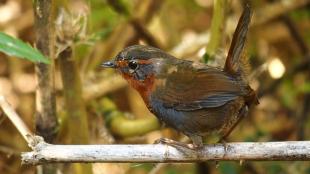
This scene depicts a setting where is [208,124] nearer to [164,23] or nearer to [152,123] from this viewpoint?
[152,123]

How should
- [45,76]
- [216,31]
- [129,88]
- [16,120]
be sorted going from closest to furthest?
[16,120] < [45,76] < [216,31] < [129,88]

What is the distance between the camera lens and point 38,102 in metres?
3.13

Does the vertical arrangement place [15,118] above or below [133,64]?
below

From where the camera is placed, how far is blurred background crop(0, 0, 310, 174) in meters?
3.64

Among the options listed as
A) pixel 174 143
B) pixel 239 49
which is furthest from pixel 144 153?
pixel 239 49

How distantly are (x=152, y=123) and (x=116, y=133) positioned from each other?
307 mm

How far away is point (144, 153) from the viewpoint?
258 cm

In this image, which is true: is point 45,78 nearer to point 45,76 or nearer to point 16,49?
point 45,76

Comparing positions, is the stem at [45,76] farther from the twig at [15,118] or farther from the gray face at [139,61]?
the gray face at [139,61]

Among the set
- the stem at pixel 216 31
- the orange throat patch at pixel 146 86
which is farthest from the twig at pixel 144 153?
the stem at pixel 216 31

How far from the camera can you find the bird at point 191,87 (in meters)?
3.06

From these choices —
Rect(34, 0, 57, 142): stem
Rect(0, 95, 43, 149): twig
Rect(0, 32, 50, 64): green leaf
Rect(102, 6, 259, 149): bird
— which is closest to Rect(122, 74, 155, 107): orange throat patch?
Rect(102, 6, 259, 149): bird

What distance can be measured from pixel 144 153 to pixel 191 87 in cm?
61

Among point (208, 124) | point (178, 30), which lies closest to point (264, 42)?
point (178, 30)
